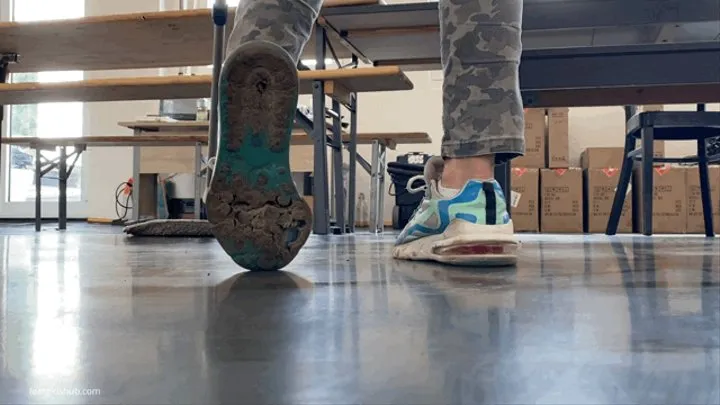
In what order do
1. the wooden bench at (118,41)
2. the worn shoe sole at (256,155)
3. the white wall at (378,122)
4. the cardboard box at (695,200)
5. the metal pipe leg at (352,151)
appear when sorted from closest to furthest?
the worn shoe sole at (256,155) < the wooden bench at (118,41) < the metal pipe leg at (352,151) < the cardboard box at (695,200) < the white wall at (378,122)

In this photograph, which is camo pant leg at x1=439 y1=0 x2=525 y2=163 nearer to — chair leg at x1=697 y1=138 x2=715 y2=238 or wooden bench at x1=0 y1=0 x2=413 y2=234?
wooden bench at x1=0 y1=0 x2=413 y2=234

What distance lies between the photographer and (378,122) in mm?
4883

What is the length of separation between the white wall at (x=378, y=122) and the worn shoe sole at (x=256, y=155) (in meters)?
3.56

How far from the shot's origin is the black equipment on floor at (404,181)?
409cm

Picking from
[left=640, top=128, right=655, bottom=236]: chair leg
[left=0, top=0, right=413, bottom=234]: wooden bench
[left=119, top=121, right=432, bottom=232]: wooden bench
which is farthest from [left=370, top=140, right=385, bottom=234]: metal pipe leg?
[left=640, top=128, right=655, bottom=236]: chair leg

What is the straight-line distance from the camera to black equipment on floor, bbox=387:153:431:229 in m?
4.09

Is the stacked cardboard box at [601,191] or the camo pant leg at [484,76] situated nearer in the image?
the camo pant leg at [484,76]

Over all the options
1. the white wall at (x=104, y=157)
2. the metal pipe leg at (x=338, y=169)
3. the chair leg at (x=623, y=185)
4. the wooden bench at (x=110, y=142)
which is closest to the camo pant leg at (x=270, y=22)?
the metal pipe leg at (x=338, y=169)

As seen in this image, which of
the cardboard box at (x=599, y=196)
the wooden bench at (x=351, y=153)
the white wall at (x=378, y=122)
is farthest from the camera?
the white wall at (x=378, y=122)

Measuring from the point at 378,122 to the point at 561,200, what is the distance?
1535 mm

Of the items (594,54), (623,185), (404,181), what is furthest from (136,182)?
(594,54)

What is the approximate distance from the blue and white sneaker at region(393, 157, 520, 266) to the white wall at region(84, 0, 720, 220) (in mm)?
3423

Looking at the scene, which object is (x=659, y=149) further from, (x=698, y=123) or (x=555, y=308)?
(x=555, y=308)

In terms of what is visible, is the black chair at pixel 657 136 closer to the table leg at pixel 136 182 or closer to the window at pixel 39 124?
the table leg at pixel 136 182
